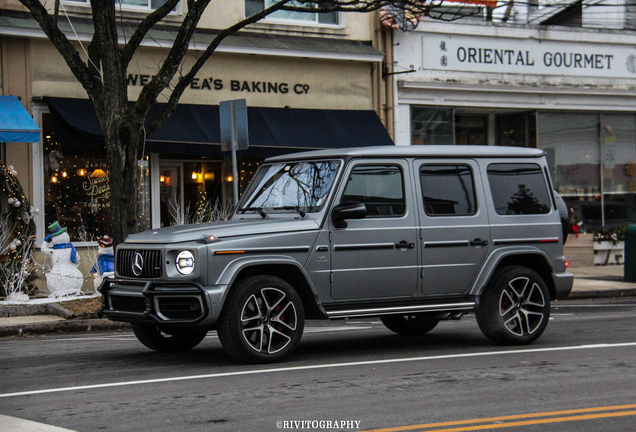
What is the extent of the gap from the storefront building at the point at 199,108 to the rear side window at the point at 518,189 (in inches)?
300

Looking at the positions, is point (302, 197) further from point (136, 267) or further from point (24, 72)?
point (24, 72)

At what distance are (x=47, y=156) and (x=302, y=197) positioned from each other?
920cm

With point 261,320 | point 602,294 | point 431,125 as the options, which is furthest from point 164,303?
point 431,125

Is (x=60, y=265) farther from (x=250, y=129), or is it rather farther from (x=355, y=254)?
(x=355, y=254)

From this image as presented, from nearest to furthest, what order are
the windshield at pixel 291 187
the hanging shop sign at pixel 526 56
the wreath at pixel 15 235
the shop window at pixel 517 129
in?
the windshield at pixel 291 187
the wreath at pixel 15 235
the hanging shop sign at pixel 526 56
the shop window at pixel 517 129

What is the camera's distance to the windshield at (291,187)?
8188 millimetres

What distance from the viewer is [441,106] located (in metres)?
20.4

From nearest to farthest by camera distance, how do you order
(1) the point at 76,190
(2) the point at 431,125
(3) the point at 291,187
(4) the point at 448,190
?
(3) the point at 291,187, (4) the point at 448,190, (1) the point at 76,190, (2) the point at 431,125

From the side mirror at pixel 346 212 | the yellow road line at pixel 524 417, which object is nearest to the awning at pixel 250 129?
the side mirror at pixel 346 212

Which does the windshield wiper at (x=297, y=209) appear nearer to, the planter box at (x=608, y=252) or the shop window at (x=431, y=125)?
the shop window at (x=431, y=125)

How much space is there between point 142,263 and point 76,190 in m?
9.33

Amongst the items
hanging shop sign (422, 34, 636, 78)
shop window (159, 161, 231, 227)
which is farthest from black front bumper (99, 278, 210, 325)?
hanging shop sign (422, 34, 636, 78)

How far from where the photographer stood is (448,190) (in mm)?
8711

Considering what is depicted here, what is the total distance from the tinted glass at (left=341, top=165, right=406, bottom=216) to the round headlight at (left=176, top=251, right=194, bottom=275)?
1658mm
